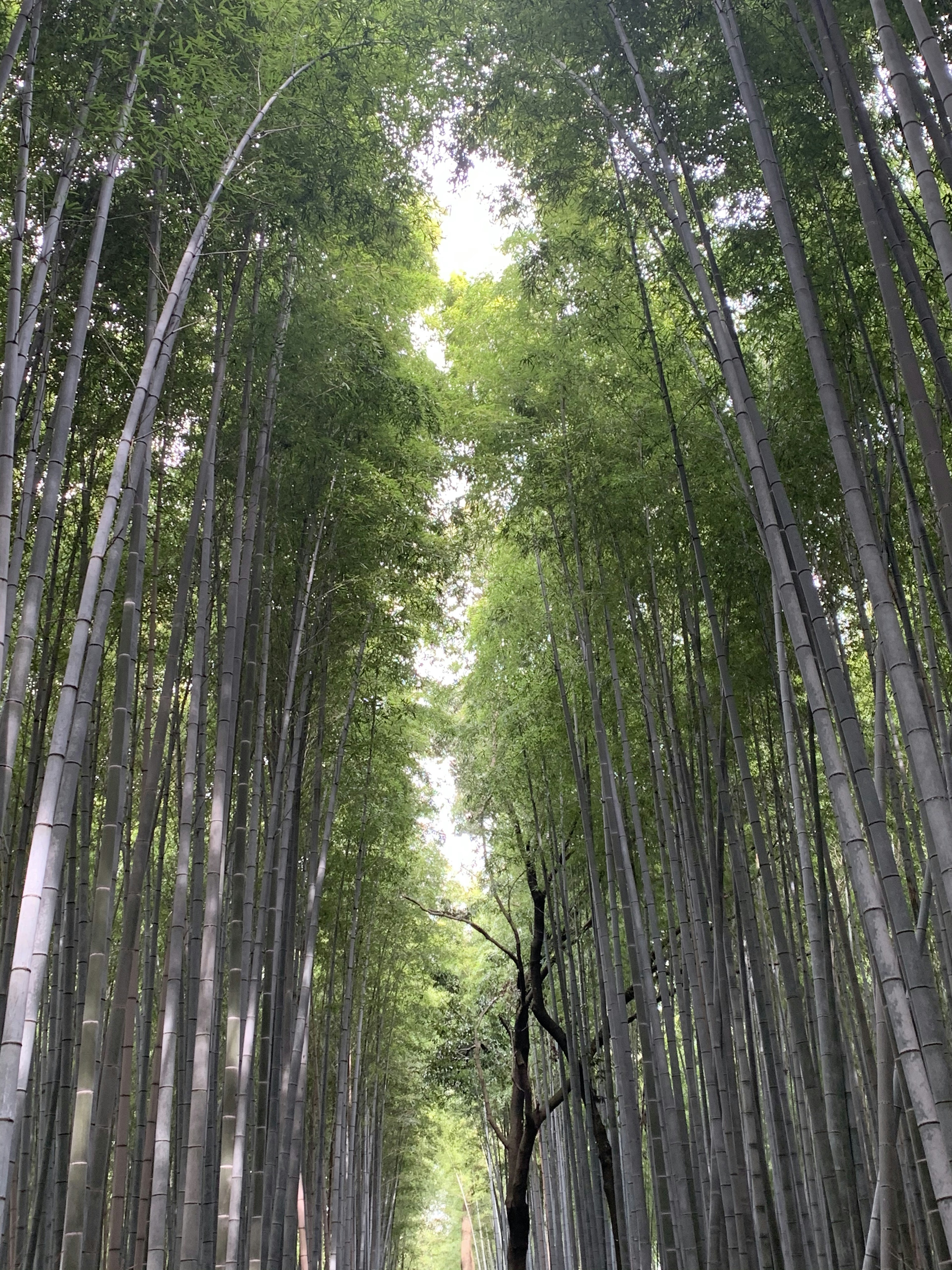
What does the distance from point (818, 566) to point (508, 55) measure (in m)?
2.90

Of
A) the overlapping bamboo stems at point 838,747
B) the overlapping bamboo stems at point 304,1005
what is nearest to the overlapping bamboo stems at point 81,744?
the overlapping bamboo stems at point 838,747

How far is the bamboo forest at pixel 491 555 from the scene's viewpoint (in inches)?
106

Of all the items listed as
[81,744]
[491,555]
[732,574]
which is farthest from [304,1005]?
[491,555]

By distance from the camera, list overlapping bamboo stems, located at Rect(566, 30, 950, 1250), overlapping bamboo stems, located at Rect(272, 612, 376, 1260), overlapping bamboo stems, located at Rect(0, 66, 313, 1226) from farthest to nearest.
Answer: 1. overlapping bamboo stems, located at Rect(272, 612, 376, 1260)
2. overlapping bamboo stems, located at Rect(0, 66, 313, 1226)
3. overlapping bamboo stems, located at Rect(566, 30, 950, 1250)

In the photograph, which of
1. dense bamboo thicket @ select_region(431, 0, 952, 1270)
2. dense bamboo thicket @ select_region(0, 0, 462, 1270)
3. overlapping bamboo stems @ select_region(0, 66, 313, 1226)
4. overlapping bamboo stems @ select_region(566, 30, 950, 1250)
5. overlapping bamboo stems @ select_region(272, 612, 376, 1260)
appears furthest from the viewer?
overlapping bamboo stems @ select_region(272, 612, 376, 1260)

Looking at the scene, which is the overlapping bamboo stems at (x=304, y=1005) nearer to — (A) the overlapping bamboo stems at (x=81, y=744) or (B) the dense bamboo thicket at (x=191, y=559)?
(B) the dense bamboo thicket at (x=191, y=559)

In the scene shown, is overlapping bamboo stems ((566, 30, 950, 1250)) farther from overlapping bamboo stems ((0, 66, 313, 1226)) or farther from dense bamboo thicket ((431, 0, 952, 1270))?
overlapping bamboo stems ((0, 66, 313, 1226))

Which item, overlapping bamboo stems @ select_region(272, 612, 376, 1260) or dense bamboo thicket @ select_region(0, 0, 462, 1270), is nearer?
dense bamboo thicket @ select_region(0, 0, 462, 1270)

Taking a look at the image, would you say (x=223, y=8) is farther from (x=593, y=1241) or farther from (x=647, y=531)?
(x=593, y=1241)

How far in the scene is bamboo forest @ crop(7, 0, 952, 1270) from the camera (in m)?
2.71

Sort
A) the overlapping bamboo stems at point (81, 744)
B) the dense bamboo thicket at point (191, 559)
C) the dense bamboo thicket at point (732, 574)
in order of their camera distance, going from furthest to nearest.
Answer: the dense bamboo thicket at point (191, 559) → the dense bamboo thicket at point (732, 574) → the overlapping bamboo stems at point (81, 744)

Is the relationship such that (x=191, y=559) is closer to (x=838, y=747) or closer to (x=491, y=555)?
(x=838, y=747)

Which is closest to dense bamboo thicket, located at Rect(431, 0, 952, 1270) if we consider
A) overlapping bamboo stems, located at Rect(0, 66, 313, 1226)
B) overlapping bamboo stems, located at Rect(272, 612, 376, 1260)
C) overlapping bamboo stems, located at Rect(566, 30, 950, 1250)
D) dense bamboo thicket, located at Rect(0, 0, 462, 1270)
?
overlapping bamboo stems, located at Rect(566, 30, 950, 1250)

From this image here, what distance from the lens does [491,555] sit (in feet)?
A: 25.7
